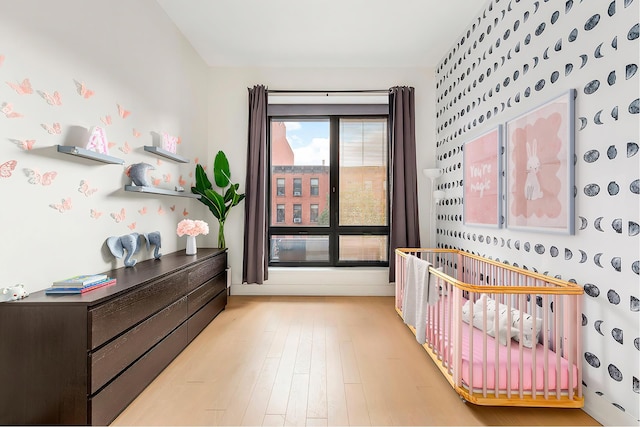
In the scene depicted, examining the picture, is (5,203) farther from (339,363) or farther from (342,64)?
(342,64)

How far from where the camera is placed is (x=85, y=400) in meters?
1.43

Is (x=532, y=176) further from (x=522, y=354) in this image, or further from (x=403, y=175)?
(x=403, y=175)

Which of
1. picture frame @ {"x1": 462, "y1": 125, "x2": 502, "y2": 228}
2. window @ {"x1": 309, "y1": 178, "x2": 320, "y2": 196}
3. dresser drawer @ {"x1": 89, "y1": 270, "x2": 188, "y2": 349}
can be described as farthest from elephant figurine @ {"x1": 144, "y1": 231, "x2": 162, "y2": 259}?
picture frame @ {"x1": 462, "y1": 125, "x2": 502, "y2": 228}

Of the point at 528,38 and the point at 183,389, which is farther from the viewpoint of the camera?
the point at 528,38

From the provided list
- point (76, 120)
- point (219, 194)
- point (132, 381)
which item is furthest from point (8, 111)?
point (219, 194)

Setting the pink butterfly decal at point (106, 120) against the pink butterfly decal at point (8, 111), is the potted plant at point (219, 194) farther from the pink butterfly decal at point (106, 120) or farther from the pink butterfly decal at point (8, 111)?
the pink butterfly decal at point (8, 111)

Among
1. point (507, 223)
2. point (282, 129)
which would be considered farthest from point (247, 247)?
point (507, 223)

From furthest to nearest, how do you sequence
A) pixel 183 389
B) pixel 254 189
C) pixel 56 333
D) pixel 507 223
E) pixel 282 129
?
pixel 282 129, pixel 254 189, pixel 507 223, pixel 183 389, pixel 56 333

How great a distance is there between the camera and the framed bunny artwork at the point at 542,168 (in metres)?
1.76

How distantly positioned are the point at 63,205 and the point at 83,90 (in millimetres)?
688

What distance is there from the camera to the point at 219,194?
3643 millimetres

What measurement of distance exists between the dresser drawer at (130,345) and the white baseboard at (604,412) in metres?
2.38

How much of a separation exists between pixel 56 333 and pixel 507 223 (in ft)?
8.86

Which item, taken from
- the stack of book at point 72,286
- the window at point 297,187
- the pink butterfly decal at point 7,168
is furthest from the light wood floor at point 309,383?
the window at point 297,187
